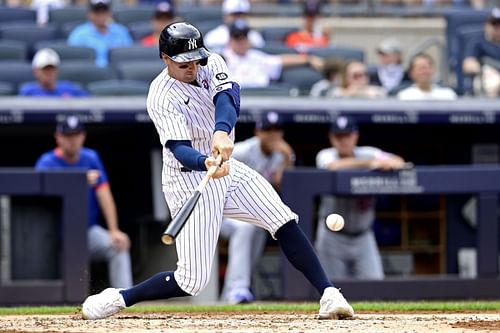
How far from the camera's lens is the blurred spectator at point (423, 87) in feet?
33.6

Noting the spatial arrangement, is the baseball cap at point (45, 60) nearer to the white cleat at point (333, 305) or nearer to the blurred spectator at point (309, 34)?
the blurred spectator at point (309, 34)

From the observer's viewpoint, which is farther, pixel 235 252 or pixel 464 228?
pixel 464 228

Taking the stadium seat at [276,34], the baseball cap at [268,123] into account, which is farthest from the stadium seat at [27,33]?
the baseball cap at [268,123]

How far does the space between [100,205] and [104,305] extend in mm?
3491

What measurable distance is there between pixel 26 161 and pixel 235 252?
237 cm

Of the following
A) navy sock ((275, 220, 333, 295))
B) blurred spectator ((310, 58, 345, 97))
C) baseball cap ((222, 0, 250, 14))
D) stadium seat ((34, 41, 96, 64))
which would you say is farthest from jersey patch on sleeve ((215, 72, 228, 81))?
baseball cap ((222, 0, 250, 14))

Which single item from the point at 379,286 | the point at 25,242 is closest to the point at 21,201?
the point at 25,242

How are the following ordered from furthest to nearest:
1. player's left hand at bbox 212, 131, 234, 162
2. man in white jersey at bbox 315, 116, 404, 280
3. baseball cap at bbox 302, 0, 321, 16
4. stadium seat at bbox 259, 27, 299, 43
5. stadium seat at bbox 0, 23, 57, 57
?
stadium seat at bbox 259, 27, 299, 43, baseball cap at bbox 302, 0, 321, 16, stadium seat at bbox 0, 23, 57, 57, man in white jersey at bbox 315, 116, 404, 280, player's left hand at bbox 212, 131, 234, 162

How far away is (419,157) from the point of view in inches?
422

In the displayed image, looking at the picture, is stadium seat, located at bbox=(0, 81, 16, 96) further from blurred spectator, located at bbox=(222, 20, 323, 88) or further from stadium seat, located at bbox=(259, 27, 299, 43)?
stadium seat, located at bbox=(259, 27, 299, 43)

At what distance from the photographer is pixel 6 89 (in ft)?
32.5

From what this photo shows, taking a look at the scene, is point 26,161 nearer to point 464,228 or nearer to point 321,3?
point 464,228

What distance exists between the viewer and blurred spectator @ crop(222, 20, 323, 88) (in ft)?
34.3

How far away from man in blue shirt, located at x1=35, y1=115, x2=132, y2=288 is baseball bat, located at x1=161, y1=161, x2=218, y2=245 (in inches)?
148
